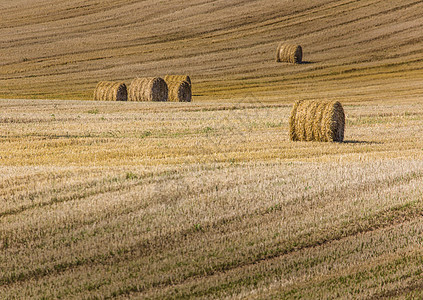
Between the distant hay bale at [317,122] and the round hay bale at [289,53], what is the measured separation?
93.5 ft

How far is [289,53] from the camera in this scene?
44500 mm

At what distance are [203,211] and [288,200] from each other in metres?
1.40

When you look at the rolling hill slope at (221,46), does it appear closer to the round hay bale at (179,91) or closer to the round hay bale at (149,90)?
the round hay bale at (179,91)

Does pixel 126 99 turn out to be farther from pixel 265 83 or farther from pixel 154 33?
pixel 154 33

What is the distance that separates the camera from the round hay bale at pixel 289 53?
4419cm

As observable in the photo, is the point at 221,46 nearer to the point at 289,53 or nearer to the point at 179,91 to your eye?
the point at 289,53

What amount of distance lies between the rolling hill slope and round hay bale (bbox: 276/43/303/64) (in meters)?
0.57

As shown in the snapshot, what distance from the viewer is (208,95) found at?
3681 cm

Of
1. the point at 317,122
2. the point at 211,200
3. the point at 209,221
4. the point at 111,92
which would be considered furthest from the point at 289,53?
the point at 209,221

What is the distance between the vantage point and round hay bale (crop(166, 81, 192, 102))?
30531 mm

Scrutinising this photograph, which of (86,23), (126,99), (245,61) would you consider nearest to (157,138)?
(126,99)

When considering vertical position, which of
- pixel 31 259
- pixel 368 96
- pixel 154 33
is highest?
pixel 154 33

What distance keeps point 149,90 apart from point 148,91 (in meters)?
0.10

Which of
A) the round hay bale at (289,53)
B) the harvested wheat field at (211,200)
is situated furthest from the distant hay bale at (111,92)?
the round hay bale at (289,53)
